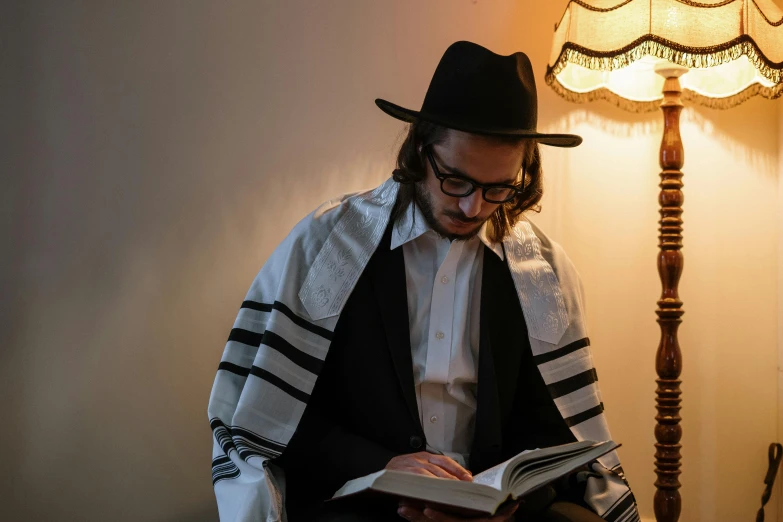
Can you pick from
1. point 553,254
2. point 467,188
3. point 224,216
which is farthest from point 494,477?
point 224,216

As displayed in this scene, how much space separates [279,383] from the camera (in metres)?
1.73

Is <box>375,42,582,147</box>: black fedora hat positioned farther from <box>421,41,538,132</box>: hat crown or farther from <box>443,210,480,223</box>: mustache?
<box>443,210,480,223</box>: mustache

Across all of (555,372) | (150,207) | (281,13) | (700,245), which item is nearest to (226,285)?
(150,207)

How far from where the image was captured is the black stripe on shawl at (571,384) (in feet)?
6.15

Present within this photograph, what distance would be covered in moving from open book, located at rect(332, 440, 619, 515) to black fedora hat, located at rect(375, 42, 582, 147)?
0.68m

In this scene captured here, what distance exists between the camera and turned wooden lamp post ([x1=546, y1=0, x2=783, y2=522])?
212cm

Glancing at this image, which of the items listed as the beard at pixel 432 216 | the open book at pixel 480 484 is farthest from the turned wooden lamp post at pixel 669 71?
the open book at pixel 480 484

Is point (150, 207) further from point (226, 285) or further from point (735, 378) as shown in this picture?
point (735, 378)

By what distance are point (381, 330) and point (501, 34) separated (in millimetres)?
1133

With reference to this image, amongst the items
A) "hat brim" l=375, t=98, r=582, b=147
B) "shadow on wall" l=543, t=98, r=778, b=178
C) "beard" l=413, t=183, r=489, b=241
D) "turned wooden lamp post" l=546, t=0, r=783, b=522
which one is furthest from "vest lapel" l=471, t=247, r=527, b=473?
"shadow on wall" l=543, t=98, r=778, b=178

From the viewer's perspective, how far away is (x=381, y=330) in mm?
1829

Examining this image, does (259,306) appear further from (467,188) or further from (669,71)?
(669,71)

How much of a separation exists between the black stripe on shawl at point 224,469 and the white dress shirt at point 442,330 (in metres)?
0.43

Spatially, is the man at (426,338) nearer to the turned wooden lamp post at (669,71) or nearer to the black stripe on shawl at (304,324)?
the black stripe on shawl at (304,324)
